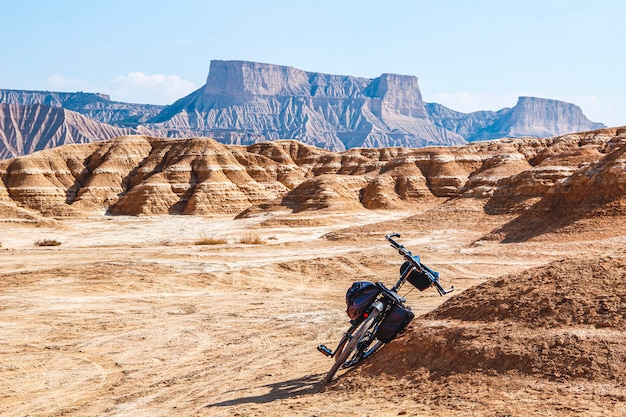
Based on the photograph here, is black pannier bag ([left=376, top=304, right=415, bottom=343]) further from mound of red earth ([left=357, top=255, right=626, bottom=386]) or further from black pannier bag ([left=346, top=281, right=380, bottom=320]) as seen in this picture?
black pannier bag ([left=346, top=281, right=380, bottom=320])

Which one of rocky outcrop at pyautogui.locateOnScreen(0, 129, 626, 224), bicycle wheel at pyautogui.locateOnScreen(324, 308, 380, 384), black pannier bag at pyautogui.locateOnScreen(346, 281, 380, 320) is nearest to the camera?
bicycle wheel at pyautogui.locateOnScreen(324, 308, 380, 384)

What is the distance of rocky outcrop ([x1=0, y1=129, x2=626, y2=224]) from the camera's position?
220ft

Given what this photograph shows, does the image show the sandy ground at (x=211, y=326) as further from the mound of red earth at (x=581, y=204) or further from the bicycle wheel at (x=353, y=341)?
the mound of red earth at (x=581, y=204)

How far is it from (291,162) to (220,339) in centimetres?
8209

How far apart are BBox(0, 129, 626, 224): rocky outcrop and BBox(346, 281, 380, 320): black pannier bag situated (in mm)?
43644

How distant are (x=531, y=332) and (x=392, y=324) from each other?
194 cm

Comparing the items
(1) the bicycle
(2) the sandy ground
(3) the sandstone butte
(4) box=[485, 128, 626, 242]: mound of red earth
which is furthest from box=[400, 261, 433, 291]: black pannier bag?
(3) the sandstone butte

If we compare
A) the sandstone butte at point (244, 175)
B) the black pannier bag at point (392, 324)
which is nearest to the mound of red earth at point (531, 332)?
the black pannier bag at point (392, 324)

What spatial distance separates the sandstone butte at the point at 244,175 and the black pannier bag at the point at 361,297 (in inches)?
1529

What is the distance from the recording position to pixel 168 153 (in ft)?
291

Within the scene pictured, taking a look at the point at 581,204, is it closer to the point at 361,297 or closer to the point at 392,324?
the point at 392,324

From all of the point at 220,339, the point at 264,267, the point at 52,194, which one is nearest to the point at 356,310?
the point at 220,339

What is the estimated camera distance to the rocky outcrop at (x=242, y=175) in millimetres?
66938

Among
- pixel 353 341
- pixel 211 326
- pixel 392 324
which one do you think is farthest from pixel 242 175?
pixel 353 341
